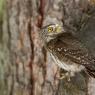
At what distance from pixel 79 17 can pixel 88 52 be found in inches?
17.7

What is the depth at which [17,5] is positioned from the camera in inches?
294

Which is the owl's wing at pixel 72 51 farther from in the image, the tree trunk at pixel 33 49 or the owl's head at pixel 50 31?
the tree trunk at pixel 33 49

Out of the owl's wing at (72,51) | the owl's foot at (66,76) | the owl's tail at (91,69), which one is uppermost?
the owl's wing at (72,51)

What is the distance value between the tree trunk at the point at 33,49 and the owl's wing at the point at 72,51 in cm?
22

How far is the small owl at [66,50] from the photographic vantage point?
21.6 ft

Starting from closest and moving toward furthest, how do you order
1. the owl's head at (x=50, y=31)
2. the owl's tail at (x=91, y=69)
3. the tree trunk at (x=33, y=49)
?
the owl's tail at (x=91, y=69) < the owl's head at (x=50, y=31) < the tree trunk at (x=33, y=49)

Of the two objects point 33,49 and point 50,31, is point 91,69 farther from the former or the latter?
point 33,49

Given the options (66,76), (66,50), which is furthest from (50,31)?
(66,76)

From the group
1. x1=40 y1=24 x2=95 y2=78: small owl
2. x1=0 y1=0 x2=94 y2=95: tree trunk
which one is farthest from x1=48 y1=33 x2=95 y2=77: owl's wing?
x1=0 y1=0 x2=94 y2=95: tree trunk

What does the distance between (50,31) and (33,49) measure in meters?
0.56

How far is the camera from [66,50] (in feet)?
21.9

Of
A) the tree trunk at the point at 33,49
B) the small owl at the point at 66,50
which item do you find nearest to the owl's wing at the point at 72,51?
the small owl at the point at 66,50

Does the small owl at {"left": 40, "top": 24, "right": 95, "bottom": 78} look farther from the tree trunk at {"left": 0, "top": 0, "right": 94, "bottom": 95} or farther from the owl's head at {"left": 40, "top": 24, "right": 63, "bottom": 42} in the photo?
the tree trunk at {"left": 0, "top": 0, "right": 94, "bottom": 95}

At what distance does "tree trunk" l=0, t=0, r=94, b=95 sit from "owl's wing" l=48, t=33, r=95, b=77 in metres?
0.22
